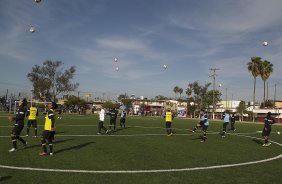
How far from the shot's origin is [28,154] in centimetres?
1292

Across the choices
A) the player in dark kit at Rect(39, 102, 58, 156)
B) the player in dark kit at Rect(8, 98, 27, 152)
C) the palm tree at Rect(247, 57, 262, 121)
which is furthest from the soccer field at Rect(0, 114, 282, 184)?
the palm tree at Rect(247, 57, 262, 121)

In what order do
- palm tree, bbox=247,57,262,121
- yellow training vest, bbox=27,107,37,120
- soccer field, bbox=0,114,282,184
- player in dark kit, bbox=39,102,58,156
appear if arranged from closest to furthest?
1. soccer field, bbox=0,114,282,184
2. player in dark kit, bbox=39,102,58,156
3. yellow training vest, bbox=27,107,37,120
4. palm tree, bbox=247,57,262,121

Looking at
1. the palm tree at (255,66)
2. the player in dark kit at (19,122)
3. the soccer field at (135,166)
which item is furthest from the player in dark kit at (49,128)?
the palm tree at (255,66)

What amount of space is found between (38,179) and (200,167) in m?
5.44

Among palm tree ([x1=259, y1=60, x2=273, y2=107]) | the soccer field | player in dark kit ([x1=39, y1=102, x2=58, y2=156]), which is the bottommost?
the soccer field

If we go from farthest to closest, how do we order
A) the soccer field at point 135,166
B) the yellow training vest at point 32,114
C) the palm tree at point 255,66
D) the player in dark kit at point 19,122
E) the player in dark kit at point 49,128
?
the palm tree at point 255,66
the yellow training vest at point 32,114
the player in dark kit at point 19,122
the player in dark kit at point 49,128
the soccer field at point 135,166

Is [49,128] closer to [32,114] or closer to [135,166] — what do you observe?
[135,166]

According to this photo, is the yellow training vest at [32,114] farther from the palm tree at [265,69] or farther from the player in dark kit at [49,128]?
the palm tree at [265,69]

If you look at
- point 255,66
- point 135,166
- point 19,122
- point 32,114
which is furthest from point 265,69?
point 135,166

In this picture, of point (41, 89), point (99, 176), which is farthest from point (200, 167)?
point (41, 89)

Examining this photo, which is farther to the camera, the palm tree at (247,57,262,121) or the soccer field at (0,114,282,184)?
the palm tree at (247,57,262,121)

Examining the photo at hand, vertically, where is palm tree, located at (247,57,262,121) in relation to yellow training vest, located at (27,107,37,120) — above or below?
above

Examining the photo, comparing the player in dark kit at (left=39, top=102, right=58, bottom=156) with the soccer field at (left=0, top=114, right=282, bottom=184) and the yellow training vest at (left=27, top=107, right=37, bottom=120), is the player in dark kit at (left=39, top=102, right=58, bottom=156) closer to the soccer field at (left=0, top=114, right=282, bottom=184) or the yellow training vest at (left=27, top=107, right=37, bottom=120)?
the soccer field at (left=0, top=114, right=282, bottom=184)

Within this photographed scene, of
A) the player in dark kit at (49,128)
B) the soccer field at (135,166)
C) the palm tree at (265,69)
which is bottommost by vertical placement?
the soccer field at (135,166)
